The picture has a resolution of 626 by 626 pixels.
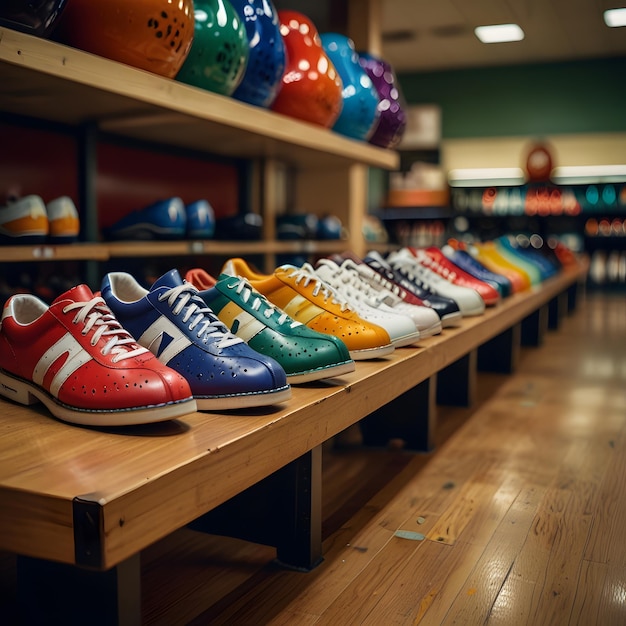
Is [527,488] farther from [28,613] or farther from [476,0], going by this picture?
[476,0]

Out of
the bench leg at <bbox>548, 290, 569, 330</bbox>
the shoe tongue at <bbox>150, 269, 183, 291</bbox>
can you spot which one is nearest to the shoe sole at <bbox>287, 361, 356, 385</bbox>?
the shoe tongue at <bbox>150, 269, 183, 291</bbox>

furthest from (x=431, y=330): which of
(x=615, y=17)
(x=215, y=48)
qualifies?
(x=615, y=17)

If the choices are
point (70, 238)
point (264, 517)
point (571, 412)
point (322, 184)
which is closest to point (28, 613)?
point (264, 517)

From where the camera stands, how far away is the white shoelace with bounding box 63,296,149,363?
3.58 feet

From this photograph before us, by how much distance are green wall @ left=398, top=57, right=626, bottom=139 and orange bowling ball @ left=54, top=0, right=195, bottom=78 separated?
27.6ft

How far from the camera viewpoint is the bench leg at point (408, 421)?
2.08m

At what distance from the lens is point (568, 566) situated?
134cm

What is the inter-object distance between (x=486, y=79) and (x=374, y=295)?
28.3ft

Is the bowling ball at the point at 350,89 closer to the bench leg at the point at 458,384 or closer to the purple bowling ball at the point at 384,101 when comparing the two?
the purple bowling ball at the point at 384,101

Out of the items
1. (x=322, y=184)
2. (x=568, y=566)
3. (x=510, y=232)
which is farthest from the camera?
(x=510, y=232)

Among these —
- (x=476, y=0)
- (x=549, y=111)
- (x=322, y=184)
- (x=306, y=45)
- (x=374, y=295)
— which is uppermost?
(x=476, y=0)

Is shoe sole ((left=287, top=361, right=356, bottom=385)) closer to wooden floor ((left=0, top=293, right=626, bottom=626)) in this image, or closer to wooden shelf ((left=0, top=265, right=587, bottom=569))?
wooden shelf ((left=0, top=265, right=587, bottom=569))

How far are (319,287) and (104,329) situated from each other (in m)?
0.60

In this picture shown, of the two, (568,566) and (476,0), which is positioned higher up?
(476,0)
